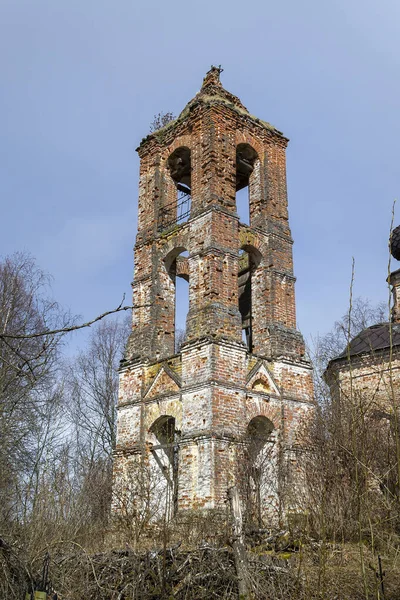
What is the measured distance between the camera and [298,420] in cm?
1425

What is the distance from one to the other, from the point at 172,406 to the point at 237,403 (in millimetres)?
1582

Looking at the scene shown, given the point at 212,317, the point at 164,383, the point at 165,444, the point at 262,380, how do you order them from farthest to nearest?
the point at 165,444, the point at 164,383, the point at 262,380, the point at 212,317

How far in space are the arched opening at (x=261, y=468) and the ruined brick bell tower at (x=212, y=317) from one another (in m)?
0.06

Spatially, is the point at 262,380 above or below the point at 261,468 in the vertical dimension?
above

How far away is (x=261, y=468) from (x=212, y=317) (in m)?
3.38

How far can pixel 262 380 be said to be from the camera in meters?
14.1

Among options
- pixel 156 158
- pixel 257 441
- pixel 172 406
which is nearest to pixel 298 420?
pixel 257 441

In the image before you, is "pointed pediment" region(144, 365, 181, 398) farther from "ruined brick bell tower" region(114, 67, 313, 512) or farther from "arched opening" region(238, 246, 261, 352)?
"arched opening" region(238, 246, 261, 352)

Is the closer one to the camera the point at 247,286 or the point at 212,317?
the point at 212,317

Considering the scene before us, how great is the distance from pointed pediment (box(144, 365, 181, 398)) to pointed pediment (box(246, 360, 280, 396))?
67.8 inches

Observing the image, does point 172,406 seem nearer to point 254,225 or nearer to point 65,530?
point 254,225

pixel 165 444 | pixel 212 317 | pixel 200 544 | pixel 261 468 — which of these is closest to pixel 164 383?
pixel 165 444

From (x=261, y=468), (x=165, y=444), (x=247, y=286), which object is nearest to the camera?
(x=261, y=468)

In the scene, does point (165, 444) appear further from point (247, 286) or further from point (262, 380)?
point (247, 286)
